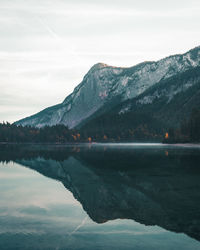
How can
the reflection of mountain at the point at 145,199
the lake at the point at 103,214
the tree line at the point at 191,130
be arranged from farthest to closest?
the tree line at the point at 191,130 < the reflection of mountain at the point at 145,199 < the lake at the point at 103,214

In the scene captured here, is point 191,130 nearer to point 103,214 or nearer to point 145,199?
point 145,199

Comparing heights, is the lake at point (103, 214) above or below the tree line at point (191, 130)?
below

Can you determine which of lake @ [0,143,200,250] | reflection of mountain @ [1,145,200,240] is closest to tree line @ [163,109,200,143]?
reflection of mountain @ [1,145,200,240]

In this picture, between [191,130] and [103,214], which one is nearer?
[103,214]

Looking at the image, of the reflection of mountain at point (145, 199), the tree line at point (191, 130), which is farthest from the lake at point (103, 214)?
the tree line at point (191, 130)

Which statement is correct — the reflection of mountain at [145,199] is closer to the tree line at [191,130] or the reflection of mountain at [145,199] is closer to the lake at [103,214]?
the lake at [103,214]

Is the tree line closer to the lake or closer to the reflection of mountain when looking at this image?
the reflection of mountain

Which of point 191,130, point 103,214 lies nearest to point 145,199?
point 103,214

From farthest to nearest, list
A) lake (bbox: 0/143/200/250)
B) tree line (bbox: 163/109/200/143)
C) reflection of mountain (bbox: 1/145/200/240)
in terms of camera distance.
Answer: tree line (bbox: 163/109/200/143)
reflection of mountain (bbox: 1/145/200/240)
lake (bbox: 0/143/200/250)

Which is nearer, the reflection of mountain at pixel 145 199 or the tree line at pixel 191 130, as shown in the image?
the reflection of mountain at pixel 145 199

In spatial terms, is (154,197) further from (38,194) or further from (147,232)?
(38,194)

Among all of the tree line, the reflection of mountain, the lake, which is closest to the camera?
the lake

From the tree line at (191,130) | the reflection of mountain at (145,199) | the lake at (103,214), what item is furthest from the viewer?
the tree line at (191,130)

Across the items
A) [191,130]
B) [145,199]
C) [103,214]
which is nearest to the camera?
[103,214]
